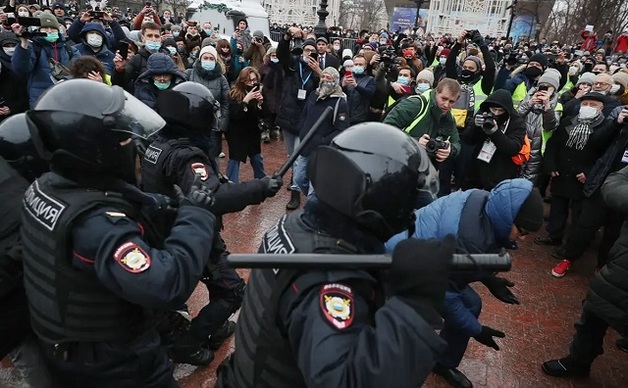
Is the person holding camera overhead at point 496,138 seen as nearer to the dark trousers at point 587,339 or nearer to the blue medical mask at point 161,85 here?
the dark trousers at point 587,339

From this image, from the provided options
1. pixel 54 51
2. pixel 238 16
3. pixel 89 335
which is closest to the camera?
pixel 89 335

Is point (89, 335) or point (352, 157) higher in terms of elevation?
point (352, 157)

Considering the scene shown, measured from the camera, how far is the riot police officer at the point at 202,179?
268 centimetres

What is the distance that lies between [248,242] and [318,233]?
3.85m

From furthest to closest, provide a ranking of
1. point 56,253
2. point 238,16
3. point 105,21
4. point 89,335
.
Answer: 1. point 238,16
2. point 105,21
3. point 89,335
4. point 56,253

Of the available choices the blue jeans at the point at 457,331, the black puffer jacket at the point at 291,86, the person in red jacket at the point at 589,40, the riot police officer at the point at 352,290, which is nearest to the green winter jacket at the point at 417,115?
the black puffer jacket at the point at 291,86

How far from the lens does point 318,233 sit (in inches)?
56.6

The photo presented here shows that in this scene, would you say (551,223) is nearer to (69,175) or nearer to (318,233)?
(318,233)

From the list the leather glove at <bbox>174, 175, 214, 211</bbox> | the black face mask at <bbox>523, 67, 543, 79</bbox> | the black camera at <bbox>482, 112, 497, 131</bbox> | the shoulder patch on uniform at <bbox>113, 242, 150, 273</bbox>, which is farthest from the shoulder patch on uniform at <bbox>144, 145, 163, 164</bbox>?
the black face mask at <bbox>523, 67, 543, 79</bbox>

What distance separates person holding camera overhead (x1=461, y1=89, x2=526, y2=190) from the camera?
15.6ft

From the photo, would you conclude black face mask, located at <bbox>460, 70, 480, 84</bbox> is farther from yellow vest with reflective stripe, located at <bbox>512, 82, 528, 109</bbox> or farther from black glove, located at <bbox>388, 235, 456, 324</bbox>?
black glove, located at <bbox>388, 235, 456, 324</bbox>

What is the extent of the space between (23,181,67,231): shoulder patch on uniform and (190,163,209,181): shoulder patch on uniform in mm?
955

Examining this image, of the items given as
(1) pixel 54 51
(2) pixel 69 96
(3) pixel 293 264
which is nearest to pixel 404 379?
(3) pixel 293 264

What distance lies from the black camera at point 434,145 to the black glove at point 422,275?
3.35m
